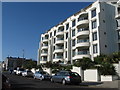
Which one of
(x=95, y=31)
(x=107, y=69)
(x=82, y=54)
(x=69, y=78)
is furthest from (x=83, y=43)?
(x=69, y=78)

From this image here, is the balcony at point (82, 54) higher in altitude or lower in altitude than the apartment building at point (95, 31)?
lower

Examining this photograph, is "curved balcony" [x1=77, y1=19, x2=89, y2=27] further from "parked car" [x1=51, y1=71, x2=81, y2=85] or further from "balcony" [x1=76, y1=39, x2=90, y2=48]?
"parked car" [x1=51, y1=71, x2=81, y2=85]

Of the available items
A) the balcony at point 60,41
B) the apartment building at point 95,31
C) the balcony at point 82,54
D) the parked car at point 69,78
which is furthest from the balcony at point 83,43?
the parked car at point 69,78

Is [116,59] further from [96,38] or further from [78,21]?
[78,21]

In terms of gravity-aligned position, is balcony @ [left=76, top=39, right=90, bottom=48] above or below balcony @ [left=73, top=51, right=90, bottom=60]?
above

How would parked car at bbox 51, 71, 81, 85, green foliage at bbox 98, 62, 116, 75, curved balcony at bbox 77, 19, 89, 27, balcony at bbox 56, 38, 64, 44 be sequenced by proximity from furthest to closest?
balcony at bbox 56, 38, 64, 44 < curved balcony at bbox 77, 19, 89, 27 < green foliage at bbox 98, 62, 116, 75 < parked car at bbox 51, 71, 81, 85

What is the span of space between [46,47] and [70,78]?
42.9m

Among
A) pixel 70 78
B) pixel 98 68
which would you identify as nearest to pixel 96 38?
pixel 98 68

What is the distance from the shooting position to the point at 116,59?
2609 cm

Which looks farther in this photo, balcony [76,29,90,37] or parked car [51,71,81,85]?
balcony [76,29,90,37]

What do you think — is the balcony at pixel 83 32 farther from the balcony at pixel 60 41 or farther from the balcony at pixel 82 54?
the balcony at pixel 60 41

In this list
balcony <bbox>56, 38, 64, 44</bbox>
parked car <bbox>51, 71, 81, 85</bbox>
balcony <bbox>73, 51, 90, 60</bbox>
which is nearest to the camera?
parked car <bbox>51, 71, 81, 85</bbox>

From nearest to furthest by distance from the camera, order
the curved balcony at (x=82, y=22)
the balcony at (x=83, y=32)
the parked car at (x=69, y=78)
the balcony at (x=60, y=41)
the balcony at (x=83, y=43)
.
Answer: the parked car at (x=69, y=78), the balcony at (x=83, y=43), the balcony at (x=83, y=32), the curved balcony at (x=82, y=22), the balcony at (x=60, y=41)

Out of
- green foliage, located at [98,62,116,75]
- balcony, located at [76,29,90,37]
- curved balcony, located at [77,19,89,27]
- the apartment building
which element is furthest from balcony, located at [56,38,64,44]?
green foliage, located at [98,62,116,75]
